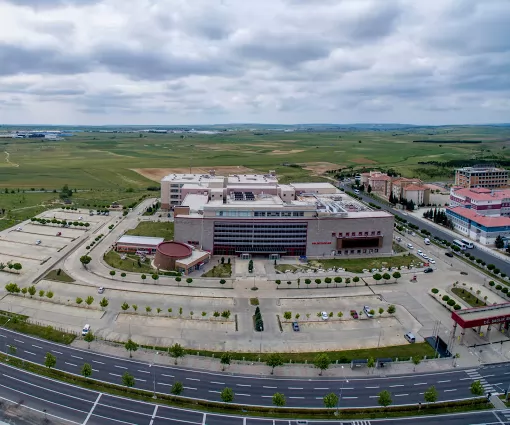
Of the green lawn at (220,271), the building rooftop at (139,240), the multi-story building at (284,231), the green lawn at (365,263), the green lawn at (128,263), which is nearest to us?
the green lawn at (220,271)

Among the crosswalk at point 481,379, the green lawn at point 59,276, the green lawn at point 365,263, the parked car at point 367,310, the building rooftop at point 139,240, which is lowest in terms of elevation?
the crosswalk at point 481,379

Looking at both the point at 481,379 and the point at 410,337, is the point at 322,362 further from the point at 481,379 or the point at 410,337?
the point at 481,379

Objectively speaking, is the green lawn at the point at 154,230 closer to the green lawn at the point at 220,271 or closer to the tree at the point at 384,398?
the green lawn at the point at 220,271

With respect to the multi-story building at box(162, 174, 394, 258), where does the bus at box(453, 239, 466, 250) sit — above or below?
below

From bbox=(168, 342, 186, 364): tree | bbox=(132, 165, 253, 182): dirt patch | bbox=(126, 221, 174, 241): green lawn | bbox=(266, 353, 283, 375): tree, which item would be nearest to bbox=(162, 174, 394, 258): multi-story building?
bbox=(126, 221, 174, 241): green lawn

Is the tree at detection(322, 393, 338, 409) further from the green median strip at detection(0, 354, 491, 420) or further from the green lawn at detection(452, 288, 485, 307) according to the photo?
the green lawn at detection(452, 288, 485, 307)

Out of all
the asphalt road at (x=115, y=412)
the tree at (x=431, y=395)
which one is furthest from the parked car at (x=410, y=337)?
the asphalt road at (x=115, y=412)

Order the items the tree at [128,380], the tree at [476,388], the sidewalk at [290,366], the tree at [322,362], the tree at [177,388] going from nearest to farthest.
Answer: the tree at [177,388], the tree at [476,388], the tree at [128,380], the tree at [322,362], the sidewalk at [290,366]
